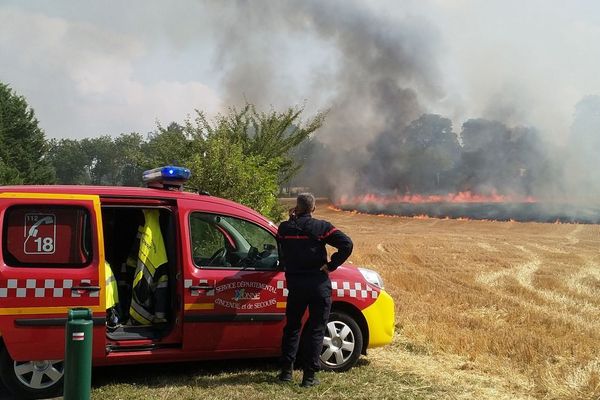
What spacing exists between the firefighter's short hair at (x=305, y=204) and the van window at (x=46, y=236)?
5.92 feet

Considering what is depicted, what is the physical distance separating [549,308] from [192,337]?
7.57m

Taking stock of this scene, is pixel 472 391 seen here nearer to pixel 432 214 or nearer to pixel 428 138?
pixel 432 214

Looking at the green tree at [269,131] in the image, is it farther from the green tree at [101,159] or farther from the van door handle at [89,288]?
the green tree at [101,159]

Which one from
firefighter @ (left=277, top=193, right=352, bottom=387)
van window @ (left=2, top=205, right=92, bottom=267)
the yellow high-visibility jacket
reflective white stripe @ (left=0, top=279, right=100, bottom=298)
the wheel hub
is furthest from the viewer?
firefighter @ (left=277, top=193, right=352, bottom=387)

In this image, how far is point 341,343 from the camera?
5.41 meters

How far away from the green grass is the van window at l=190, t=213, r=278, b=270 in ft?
3.34

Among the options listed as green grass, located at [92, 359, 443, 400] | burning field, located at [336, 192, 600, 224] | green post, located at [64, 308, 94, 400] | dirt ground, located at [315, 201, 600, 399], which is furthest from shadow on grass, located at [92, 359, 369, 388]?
burning field, located at [336, 192, 600, 224]

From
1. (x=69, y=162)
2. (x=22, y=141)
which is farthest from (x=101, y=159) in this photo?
(x=22, y=141)

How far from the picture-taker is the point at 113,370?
5406 millimetres

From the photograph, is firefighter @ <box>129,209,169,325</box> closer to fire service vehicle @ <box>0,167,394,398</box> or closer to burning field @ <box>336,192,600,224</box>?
A: fire service vehicle @ <box>0,167,394,398</box>

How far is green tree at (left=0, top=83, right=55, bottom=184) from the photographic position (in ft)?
150

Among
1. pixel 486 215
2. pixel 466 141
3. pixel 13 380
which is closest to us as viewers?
pixel 13 380

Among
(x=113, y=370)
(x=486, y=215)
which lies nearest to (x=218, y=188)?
(x=113, y=370)

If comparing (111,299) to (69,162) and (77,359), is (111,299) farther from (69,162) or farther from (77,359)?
(69,162)
